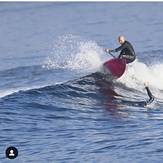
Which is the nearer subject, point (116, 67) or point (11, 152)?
point (11, 152)

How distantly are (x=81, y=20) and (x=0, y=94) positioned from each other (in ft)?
99.2

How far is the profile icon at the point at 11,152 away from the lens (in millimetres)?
13194

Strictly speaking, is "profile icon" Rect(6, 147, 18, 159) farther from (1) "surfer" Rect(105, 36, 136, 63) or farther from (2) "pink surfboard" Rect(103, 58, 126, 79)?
(1) "surfer" Rect(105, 36, 136, 63)

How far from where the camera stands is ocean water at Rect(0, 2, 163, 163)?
13836 mm

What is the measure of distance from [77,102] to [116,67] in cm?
236

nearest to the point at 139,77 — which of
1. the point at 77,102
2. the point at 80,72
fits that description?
the point at 77,102

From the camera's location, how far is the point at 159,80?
2316 centimetres

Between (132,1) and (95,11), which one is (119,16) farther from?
(132,1)

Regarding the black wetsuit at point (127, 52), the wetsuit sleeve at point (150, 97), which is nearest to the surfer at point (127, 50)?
the black wetsuit at point (127, 52)

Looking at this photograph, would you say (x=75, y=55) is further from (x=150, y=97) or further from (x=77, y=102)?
(x=150, y=97)

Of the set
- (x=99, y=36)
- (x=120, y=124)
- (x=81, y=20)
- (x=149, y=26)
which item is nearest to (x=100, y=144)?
(x=120, y=124)

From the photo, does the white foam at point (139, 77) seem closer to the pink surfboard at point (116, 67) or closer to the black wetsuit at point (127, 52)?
the pink surfboard at point (116, 67)

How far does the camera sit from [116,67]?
20.9m

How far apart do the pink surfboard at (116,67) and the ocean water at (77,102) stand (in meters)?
0.38
